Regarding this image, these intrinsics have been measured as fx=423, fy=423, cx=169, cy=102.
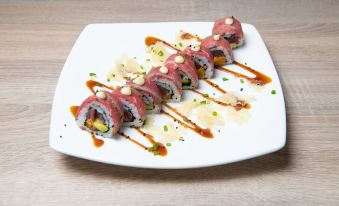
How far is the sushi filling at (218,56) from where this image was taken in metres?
2.38

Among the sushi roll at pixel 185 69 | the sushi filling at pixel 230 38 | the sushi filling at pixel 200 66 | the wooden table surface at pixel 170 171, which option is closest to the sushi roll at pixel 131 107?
the wooden table surface at pixel 170 171

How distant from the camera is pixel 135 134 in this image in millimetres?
1942

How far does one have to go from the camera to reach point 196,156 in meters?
1.83

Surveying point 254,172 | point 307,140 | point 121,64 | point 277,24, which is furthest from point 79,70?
point 277,24

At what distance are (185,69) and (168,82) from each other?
0.43 feet

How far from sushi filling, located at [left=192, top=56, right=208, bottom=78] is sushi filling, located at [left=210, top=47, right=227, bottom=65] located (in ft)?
0.35

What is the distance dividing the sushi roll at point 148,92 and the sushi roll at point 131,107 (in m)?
0.07

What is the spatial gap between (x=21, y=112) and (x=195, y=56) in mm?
969

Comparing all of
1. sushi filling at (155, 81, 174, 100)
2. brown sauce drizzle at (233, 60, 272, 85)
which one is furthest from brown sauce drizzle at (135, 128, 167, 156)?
brown sauce drizzle at (233, 60, 272, 85)

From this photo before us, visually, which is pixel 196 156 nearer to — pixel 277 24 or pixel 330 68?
pixel 330 68

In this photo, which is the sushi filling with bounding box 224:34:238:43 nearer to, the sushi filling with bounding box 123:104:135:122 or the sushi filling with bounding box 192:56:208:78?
the sushi filling with bounding box 192:56:208:78

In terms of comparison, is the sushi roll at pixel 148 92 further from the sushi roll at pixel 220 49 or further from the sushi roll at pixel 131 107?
the sushi roll at pixel 220 49

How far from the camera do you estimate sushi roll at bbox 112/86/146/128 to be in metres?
1.96

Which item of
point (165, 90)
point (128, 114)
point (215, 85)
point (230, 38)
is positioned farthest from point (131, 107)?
point (230, 38)
